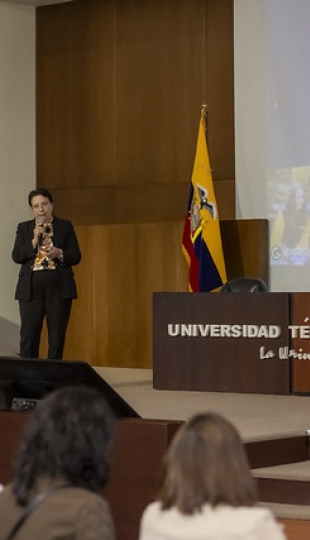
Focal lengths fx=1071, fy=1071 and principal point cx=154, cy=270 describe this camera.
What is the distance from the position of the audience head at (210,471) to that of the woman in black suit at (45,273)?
458 cm

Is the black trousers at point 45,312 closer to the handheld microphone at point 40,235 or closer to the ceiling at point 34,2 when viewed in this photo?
the handheld microphone at point 40,235

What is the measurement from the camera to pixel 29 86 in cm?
1023

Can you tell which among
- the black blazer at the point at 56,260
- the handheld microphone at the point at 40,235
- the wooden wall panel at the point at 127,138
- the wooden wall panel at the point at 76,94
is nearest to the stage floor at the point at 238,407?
the black blazer at the point at 56,260

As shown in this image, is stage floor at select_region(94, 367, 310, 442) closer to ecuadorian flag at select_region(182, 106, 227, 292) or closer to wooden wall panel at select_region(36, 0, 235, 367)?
ecuadorian flag at select_region(182, 106, 227, 292)

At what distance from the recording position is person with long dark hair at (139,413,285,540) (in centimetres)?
197

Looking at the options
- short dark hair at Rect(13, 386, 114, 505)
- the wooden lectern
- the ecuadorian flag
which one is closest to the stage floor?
the wooden lectern

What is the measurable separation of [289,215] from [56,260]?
8.84 feet

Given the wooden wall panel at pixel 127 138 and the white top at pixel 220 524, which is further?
the wooden wall panel at pixel 127 138

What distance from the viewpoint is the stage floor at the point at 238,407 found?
15.3ft

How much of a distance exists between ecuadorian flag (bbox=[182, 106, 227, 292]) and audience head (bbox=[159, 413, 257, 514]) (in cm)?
638

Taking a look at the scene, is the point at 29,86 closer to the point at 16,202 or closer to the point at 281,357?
the point at 16,202

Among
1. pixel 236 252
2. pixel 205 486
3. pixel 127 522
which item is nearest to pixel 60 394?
pixel 205 486

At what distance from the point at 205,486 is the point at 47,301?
4782 mm

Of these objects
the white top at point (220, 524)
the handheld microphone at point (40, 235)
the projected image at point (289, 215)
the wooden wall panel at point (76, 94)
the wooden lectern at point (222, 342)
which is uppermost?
the wooden wall panel at point (76, 94)
